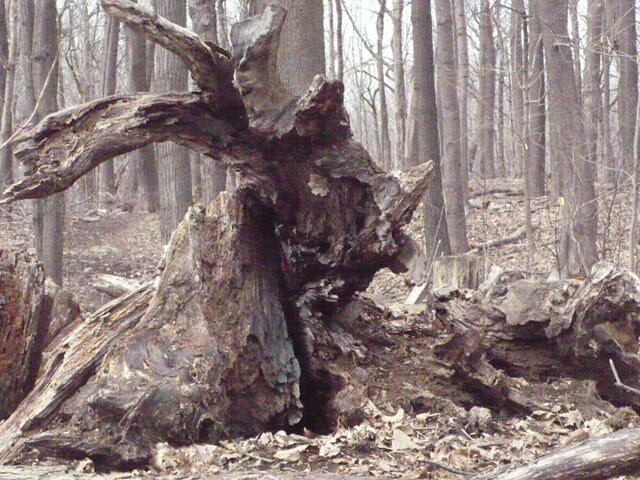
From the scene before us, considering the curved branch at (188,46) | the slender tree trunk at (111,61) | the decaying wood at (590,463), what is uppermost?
the slender tree trunk at (111,61)

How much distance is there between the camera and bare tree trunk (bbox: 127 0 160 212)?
15.1 meters

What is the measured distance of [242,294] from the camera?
12.7ft

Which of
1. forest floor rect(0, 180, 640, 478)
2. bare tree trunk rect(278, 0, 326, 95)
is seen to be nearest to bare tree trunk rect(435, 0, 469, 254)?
bare tree trunk rect(278, 0, 326, 95)

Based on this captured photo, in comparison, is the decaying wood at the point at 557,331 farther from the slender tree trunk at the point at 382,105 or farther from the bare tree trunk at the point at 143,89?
the slender tree trunk at the point at 382,105

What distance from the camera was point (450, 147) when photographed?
39.7 ft

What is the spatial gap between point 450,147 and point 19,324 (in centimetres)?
929

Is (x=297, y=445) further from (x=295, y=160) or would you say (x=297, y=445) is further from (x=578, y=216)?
(x=578, y=216)

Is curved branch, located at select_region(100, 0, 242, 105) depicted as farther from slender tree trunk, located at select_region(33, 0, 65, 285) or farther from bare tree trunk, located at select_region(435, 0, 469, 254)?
bare tree trunk, located at select_region(435, 0, 469, 254)

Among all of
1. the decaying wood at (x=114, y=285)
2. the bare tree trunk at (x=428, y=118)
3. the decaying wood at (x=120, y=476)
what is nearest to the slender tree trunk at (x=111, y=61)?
the bare tree trunk at (x=428, y=118)

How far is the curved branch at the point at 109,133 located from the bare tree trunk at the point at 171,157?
4.96 metres

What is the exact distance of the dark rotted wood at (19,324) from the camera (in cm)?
400

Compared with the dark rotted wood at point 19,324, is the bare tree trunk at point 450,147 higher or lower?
higher

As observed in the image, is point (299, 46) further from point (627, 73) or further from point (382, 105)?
point (382, 105)

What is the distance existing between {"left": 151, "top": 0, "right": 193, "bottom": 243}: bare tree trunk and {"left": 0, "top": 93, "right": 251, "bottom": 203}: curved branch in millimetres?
4958
